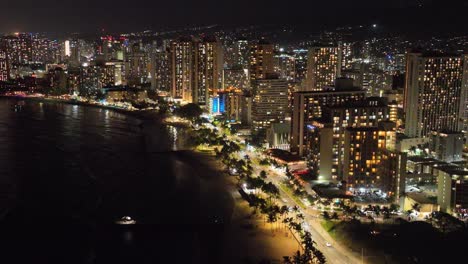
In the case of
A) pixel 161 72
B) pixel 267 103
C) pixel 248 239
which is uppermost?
pixel 161 72

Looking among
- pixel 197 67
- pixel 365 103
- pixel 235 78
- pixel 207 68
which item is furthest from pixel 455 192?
pixel 197 67

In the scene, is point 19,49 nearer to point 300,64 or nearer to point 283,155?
point 300,64

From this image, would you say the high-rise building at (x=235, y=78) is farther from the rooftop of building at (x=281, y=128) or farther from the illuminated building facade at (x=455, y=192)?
the illuminated building facade at (x=455, y=192)

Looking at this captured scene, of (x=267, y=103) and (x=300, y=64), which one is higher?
(x=300, y=64)

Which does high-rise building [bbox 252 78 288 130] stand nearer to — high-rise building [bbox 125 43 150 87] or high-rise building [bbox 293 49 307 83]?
high-rise building [bbox 293 49 307 83]

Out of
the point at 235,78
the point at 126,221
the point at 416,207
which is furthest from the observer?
the point at 235,78

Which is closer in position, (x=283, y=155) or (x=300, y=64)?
(x=283, y=155)

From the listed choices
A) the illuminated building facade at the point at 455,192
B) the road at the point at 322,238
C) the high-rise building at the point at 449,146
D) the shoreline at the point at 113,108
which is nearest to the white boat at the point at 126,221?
the road at the point at 322,238

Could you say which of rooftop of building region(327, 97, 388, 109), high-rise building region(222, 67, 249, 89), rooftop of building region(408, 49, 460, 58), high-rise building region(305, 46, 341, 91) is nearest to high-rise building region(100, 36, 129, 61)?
high-rise building region(222, 67, 249, 89)
